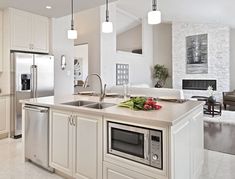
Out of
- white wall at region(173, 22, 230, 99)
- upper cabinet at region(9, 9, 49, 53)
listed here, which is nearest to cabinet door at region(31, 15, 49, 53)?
upper cabinet at region(9, 9, 49, 53)

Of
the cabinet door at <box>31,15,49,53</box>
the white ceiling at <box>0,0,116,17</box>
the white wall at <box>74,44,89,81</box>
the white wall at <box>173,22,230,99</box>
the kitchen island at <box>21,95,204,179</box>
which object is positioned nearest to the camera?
the kitchen island at <box>21,95,204,179</box>

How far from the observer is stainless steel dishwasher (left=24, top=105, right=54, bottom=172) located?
2637 mm

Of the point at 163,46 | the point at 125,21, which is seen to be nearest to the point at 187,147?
the point at 125,21

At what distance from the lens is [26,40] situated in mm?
4379

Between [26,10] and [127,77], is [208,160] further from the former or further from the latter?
[127,77]

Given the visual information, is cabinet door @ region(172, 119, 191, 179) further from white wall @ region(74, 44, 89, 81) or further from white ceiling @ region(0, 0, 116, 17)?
white wall @ region(74, 44, 89, 81)

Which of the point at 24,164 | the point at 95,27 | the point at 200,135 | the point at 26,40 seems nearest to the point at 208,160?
the point at 200,135

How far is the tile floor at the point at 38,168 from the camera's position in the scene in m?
2.51

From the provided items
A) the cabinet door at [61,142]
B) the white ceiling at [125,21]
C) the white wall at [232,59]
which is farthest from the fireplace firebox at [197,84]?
the cabinet door at [61,142]

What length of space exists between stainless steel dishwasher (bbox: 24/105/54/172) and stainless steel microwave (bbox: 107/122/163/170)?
107 centimetres

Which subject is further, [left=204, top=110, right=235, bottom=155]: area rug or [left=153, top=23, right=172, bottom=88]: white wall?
[left=153, top=23, right=172, bottom=88]: white wall

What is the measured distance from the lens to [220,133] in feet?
14.1

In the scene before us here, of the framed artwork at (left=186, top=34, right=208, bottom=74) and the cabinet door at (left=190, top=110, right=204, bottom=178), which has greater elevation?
the framed artwork at (left=186, top=34, right=208, bottom=74)

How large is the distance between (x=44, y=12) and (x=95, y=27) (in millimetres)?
3001
